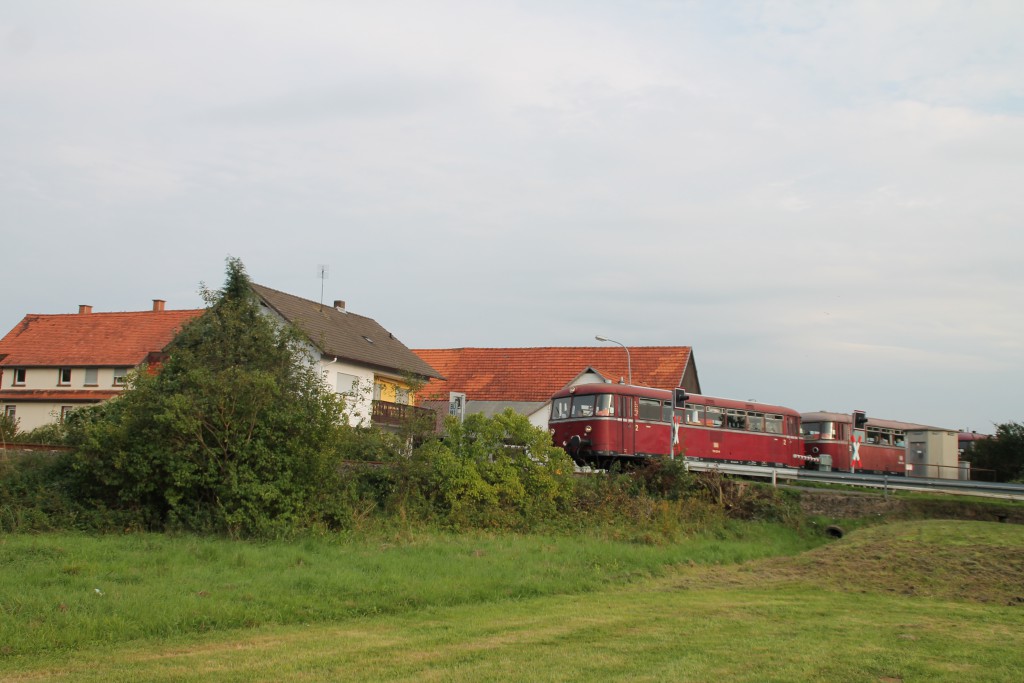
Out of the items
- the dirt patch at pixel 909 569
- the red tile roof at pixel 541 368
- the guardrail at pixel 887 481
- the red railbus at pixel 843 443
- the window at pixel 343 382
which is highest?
the red tile roof at pixel 541 368

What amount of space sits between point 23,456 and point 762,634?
16.8m

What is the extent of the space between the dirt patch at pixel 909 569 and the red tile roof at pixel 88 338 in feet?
104

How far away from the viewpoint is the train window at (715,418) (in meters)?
34.0

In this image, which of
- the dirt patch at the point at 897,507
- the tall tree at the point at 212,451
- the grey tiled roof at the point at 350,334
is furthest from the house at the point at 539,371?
the tall tree at the point at 212,451

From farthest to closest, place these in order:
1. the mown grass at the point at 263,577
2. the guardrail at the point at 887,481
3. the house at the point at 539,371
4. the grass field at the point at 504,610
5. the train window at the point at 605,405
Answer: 1. the house at the point at 539,371
2. the train window at the point at 605,405
3. the guardrail at the point at 887,481
4. the mown grass at the point at 263,577
5. the grass field at the point at 504,610

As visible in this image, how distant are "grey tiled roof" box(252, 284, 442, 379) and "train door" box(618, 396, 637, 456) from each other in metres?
11.2

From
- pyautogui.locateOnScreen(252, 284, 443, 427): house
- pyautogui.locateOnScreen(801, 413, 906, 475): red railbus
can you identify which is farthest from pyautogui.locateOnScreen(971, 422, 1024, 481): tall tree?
pyautogui.locateOnScreen(252, 284, 443, 427): house

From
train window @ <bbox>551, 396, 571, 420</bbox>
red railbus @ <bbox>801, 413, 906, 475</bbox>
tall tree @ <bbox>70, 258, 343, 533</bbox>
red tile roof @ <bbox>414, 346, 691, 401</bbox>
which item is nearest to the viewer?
tall tree @ <bbox>70, 258, 343, 533</bbox>

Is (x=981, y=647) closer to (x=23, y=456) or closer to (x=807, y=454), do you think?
(x=23, y=456)

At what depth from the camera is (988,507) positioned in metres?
27.8

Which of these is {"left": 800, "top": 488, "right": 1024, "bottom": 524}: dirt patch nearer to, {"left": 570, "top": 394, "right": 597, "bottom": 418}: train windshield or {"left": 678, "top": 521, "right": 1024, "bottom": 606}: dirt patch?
{"left": 678, "top": 521, "right": 1024, "bottom": 606}: dirt patch

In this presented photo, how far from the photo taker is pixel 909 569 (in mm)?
18594

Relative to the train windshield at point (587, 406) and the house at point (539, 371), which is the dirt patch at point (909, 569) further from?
the house at point (539, 371)

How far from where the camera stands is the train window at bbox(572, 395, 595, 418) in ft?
103
